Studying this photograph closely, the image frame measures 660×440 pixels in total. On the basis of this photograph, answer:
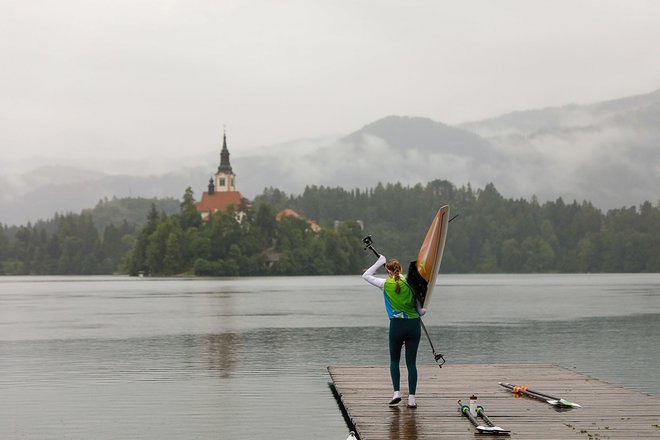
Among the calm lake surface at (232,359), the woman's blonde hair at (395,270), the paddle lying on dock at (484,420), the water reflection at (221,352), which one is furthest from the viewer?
the water reflection at (221,352)

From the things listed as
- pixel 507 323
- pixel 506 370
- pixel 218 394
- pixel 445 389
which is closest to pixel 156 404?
pixel 218 394

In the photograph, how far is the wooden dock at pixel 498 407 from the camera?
1590 cm

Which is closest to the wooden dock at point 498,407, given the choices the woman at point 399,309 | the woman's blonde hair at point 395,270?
the woman at point 399,309

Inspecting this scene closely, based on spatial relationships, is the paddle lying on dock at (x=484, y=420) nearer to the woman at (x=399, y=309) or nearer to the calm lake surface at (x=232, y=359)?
the woman at (x=399, y=309)

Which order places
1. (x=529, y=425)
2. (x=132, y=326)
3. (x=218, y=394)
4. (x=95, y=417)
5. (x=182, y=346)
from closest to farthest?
1. (x=529, y=425)
2. (x=95, y=417)
3. (x=218, y=394)
4. (x=182, y=346)
5. (x=132, y=326)

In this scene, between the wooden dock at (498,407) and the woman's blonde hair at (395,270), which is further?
the woman's blonde hair at (395,270)

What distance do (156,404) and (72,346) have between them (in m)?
17.6

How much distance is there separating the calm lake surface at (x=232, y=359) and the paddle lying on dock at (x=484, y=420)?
2.59m

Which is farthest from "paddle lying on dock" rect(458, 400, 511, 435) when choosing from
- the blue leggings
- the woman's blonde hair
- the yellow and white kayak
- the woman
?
the woman's blonde hair

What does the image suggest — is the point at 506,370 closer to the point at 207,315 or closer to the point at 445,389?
the point at 445,389

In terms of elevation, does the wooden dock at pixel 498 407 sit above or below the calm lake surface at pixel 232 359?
above

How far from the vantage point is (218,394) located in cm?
2430

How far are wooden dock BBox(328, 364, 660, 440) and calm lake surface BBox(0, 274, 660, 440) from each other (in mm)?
948

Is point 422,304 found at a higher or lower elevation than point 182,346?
higher
